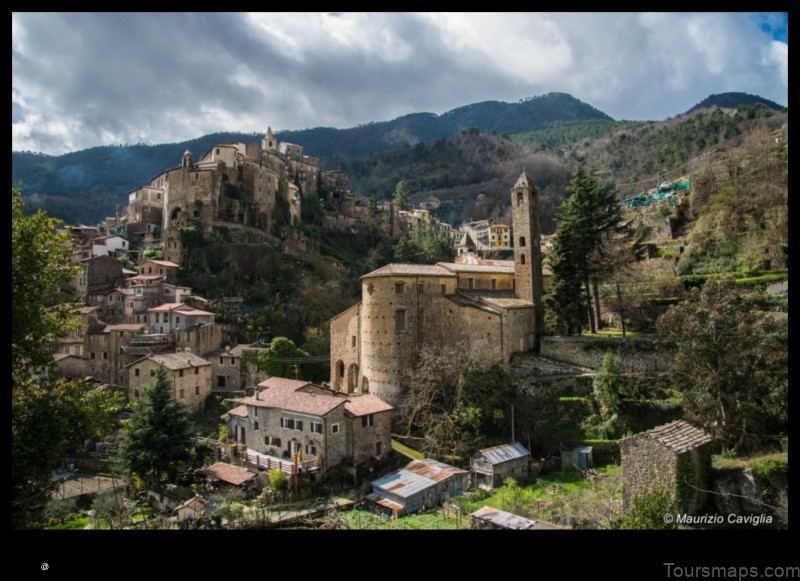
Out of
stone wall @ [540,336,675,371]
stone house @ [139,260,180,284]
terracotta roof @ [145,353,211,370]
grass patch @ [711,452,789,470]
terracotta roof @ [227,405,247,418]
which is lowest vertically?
terracotta roof @ [227,405,247,418]

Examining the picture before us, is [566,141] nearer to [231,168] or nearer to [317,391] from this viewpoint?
[231,168]

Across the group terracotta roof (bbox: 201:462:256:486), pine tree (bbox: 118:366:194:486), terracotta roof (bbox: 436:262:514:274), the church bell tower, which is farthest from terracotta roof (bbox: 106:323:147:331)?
the church bell tower

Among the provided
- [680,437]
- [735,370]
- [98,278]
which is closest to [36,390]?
[680,437]

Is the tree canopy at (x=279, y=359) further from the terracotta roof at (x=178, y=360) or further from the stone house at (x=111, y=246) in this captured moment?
the stone house at (x=111, y=246)

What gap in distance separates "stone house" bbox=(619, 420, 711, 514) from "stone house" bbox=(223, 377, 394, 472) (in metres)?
12.9

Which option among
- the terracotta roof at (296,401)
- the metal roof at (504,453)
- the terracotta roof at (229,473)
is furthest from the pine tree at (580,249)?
the terracotta roof at (229,473)

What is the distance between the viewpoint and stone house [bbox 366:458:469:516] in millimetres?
18109

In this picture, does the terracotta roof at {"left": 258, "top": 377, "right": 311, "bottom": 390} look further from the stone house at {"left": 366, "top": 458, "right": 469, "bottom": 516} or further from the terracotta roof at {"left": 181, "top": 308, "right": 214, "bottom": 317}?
the terracotta roof at {"left": 181, "top": 308, "right": 214, "bottom": 317}

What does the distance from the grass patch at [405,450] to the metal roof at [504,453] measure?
128 inches

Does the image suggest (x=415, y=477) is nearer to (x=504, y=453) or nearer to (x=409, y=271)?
(x=504, y=453)

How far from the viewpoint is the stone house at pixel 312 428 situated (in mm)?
21641
